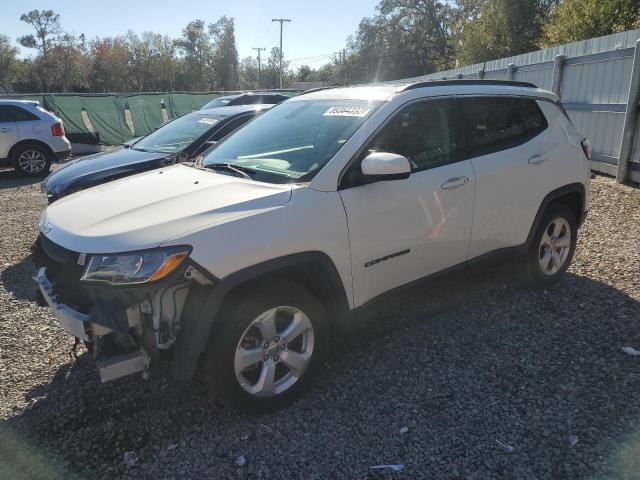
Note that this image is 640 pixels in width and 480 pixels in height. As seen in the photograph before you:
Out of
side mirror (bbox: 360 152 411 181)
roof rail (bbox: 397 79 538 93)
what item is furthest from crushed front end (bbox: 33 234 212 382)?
roof rail (bbox: 397 79 538 93)

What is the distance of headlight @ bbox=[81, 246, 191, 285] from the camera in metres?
2.39

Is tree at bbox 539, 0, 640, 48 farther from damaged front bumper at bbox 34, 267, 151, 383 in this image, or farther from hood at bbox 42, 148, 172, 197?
damaged front bumper at bbox 34, 267, 151, 383

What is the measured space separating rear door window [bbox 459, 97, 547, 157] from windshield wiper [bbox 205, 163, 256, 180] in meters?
1.64

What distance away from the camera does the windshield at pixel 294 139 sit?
10.3ft

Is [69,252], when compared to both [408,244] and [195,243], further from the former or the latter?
[408,244]

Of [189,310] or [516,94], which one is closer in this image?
[189,310]

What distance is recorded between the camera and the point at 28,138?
11.5 metres

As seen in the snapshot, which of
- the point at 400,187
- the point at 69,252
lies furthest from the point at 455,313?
the point at 69,252

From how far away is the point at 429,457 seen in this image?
8.31ft

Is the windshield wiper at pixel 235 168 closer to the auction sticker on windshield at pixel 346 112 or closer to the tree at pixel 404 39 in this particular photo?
the auction sticker on windshield at pixel 346 112

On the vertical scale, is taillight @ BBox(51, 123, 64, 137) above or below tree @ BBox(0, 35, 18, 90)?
below

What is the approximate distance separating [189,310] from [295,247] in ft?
2.12

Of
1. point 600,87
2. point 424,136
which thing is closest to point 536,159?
point 424,136

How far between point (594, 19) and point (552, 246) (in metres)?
13.4
